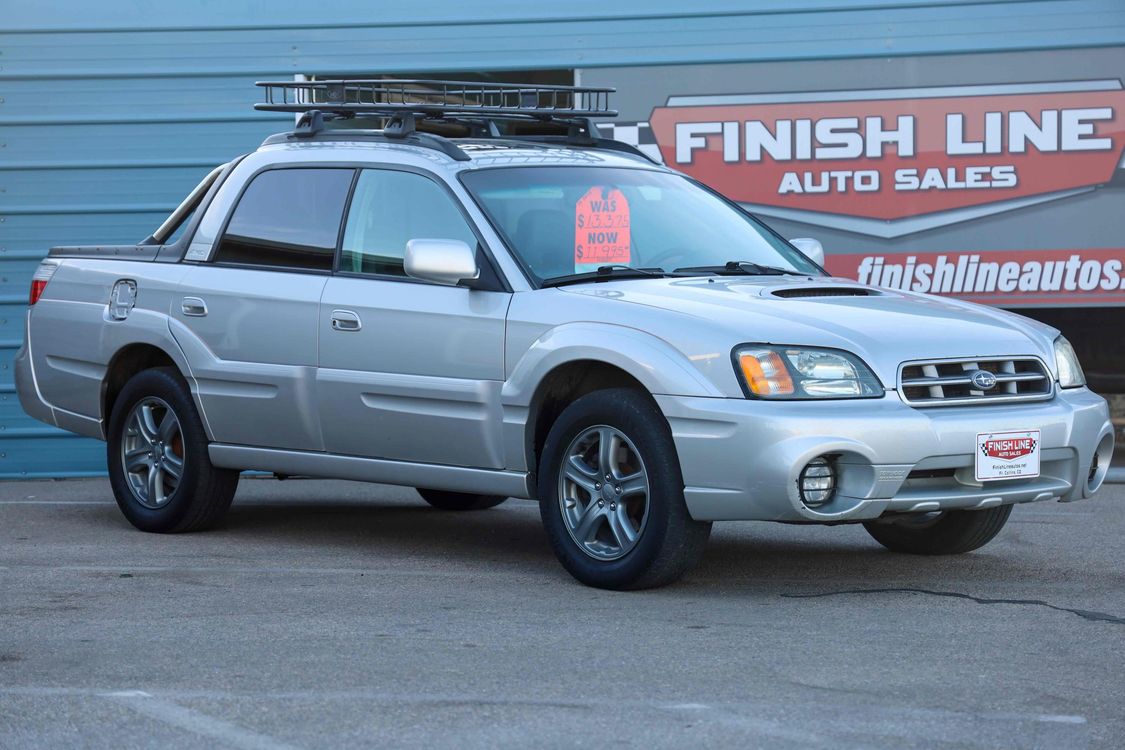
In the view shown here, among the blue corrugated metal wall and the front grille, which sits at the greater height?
the blue corrugated metal wall

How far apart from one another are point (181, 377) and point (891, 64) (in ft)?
14.7

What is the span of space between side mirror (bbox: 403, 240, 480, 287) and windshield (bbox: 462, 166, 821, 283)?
0.75 ft

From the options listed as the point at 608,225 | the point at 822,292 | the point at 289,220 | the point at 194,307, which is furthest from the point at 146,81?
the point at 822,292

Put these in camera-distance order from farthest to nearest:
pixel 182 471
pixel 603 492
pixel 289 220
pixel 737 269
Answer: pixel 182 471, pixel 289 220, pixel 737 269, pixel 603 492

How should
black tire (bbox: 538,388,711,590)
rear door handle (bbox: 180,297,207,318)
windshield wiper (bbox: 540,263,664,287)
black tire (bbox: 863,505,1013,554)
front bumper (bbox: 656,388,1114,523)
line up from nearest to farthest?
front bumper (bbox: 656,388,1114,523) < black tire (bbox: 538,388,711,590) < windshield wiper (bbox: 540,263,664,287) < black tire (bbox: 863,505,1013,554) < rear door handle (bbox: 180,297,207,318)

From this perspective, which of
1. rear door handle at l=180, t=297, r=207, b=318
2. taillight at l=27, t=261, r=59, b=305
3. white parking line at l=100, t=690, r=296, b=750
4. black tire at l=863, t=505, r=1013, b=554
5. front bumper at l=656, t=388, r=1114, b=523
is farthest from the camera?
taillight at l=27, t=261, r=59, b=305

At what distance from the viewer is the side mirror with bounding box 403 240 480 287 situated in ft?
20.4

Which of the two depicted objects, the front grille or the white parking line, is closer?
the white parking line

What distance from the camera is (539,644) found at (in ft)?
16.6

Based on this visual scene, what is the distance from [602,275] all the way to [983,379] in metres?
1.43

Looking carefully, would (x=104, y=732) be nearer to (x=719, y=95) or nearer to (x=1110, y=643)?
(x=1110, y=643)

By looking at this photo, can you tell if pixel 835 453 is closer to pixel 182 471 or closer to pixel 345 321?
pixel 345 321

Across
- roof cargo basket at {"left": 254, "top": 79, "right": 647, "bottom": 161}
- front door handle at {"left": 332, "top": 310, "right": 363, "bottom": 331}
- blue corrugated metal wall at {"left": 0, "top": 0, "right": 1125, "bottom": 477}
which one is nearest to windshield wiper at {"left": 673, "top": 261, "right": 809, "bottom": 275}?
roof cargo basket at {"left": 254, "top": 79, "right": 647, "bottom": 161}

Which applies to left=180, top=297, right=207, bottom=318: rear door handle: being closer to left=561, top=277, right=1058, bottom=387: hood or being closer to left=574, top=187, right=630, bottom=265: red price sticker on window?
left=574, top=187, right=630, bottom=265: red price sticker on window
